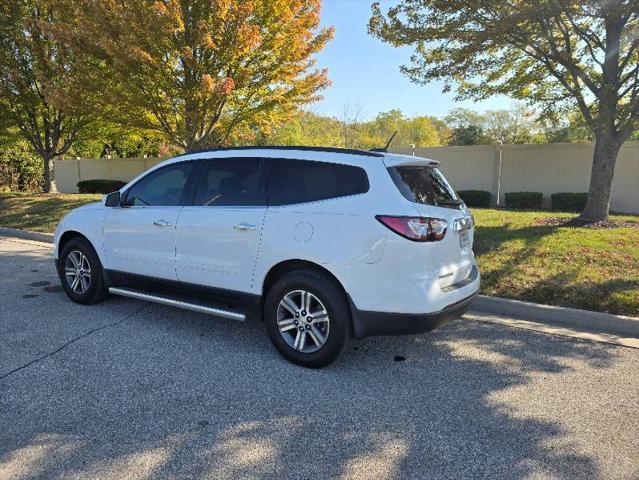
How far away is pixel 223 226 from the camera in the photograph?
4.35 meters

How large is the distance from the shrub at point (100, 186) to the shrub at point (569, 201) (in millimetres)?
15287

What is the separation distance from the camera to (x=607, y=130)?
29.3 feet

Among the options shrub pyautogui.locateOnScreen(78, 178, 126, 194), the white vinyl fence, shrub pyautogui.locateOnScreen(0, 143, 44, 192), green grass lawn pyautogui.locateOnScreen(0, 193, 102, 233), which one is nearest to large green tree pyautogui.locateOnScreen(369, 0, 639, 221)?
the white vinyl fence

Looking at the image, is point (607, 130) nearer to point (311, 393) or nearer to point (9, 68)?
point (311, 393)

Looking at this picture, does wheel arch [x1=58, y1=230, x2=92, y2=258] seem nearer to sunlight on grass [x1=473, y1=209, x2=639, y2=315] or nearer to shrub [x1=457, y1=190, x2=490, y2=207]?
sunlight on grass [x1=473, y1=209, x2=639, y2=315]

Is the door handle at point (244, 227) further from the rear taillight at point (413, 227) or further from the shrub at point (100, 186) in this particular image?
the shrub at point (100, 186)

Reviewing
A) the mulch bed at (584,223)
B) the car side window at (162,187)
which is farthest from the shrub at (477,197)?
the car side window at (162,187)

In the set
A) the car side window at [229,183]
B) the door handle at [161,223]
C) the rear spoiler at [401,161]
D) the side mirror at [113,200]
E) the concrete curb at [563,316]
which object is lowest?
the concrete curb at [563,316]

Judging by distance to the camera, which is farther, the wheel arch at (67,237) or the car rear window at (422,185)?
the wheel arch at (67,237)

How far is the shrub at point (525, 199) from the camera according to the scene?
1413cm

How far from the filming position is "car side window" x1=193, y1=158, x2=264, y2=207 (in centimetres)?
438

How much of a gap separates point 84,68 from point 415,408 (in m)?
11.7

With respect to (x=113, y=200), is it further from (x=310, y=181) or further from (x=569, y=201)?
(x=569, y=201)

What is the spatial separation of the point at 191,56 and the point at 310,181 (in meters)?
8.37
